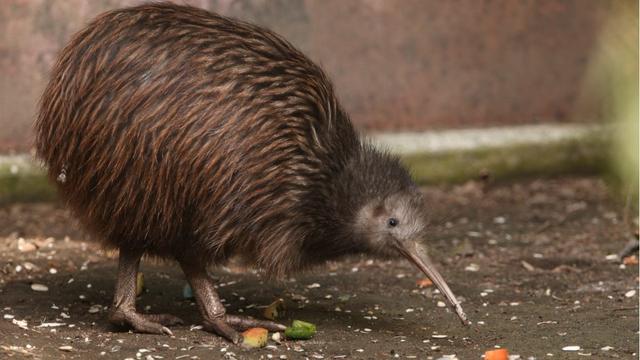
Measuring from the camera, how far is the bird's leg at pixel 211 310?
21.0 feet

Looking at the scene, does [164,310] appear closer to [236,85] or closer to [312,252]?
[312,252]

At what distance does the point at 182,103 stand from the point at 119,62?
36cm

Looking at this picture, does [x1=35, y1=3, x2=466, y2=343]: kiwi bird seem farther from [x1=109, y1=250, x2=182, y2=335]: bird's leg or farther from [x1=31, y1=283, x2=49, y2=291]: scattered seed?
[x1=31, y1=283, x2=49, y2=291]: scattered seed

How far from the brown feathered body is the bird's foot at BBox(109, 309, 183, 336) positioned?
0.33 meters

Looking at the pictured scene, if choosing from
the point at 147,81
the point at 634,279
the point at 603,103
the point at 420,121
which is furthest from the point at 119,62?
the point at 603,103

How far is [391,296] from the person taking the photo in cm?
721

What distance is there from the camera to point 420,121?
9.77m

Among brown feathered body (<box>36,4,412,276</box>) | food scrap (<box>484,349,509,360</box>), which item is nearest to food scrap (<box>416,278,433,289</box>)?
brown feathered body (<box>36,4,412,276</box>)

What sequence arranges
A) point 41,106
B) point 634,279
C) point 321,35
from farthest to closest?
point 321,35 < point 634,279 < point 41,106

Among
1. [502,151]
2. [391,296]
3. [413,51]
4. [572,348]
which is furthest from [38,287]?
[502,151]

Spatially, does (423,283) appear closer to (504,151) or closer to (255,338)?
(255,338)

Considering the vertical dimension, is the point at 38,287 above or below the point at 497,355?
below

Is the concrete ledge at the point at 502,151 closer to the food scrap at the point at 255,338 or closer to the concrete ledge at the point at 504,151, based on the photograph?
the concrete ledge at the point at 504,151

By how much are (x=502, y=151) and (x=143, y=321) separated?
4.32m
